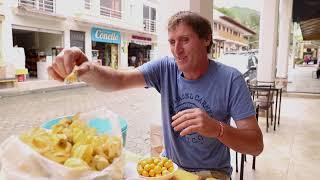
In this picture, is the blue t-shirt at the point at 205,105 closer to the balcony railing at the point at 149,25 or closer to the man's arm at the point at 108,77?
the man's arm at the point at 108,77

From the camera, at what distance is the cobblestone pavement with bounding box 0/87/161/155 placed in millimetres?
5386

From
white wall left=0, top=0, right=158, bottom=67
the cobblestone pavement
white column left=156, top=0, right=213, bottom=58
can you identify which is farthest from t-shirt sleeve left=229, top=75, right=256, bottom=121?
white wall left=0, top=0, right=158, bottom=67

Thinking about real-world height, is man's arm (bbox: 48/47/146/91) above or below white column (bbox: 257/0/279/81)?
below

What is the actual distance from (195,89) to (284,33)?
11.2 metres

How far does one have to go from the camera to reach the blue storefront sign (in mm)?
18016

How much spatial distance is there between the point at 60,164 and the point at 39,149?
0.32ft

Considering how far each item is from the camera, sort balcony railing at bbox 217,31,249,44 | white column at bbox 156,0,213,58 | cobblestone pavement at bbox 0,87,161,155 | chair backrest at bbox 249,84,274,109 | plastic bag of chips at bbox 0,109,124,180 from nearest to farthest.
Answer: plastic bag of chips at bbox 0,109,124,180 < white column at bbox 156,0,213,58 < cobblestone pavement at bbox 0,87,161,155 < chair backrest at bbox 249,84,274,109 < balcony railing at bbox 217,31,249,44

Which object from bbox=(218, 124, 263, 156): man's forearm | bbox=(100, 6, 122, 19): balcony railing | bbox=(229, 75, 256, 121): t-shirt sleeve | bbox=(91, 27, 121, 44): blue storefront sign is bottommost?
bbox=(218, 124, 263, 156): man's forearm

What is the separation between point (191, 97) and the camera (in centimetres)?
179

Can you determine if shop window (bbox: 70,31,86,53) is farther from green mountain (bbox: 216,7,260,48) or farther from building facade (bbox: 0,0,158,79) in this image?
green mountain (bbox: 216,7,260,48)

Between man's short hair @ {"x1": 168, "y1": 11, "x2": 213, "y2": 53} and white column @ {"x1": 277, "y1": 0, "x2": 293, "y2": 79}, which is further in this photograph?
white column @ {"x1": 277, "y1": 0, "x2": 293, "y2": 79}

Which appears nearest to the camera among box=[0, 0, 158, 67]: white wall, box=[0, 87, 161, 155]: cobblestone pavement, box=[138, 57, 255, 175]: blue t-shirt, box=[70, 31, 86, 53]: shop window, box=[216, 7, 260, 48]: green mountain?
box=[138, 57, 255, 175]: blue t-shirt

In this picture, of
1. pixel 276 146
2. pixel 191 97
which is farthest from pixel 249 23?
pixel 191 97

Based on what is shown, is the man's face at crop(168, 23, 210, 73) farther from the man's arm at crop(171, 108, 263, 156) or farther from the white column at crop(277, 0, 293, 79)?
the white column at crop(277, 0, 293, 79)
